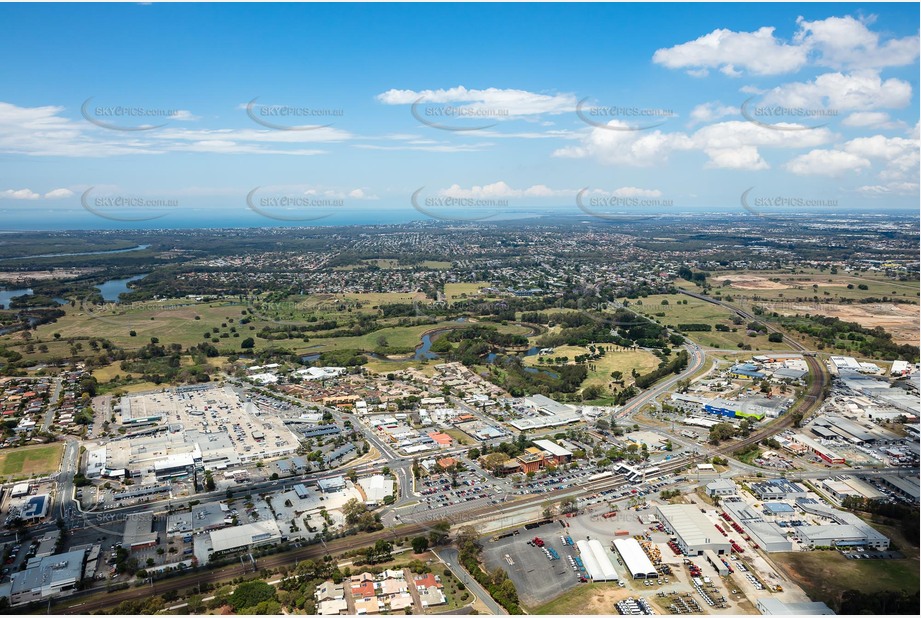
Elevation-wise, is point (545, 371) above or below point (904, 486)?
below

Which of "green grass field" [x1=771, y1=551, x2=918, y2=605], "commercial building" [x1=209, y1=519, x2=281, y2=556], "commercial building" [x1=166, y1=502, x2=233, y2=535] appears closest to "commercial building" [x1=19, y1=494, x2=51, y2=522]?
"commercial building" [x1=166, y1=502, x2=233, y2=535]

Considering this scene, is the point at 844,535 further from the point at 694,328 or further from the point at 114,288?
the point at 114,288

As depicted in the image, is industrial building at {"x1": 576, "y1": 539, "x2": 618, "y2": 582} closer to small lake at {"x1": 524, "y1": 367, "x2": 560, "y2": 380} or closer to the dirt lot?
small lake at {"x1": 524, "y1": 367, "x2": 560, "y2": 380}

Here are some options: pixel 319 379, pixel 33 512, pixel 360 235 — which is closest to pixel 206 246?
pixel 360 235

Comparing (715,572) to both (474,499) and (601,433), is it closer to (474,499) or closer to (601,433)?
(474,499)

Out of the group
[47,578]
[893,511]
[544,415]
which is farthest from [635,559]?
[47,578]
